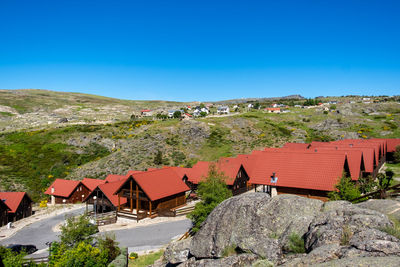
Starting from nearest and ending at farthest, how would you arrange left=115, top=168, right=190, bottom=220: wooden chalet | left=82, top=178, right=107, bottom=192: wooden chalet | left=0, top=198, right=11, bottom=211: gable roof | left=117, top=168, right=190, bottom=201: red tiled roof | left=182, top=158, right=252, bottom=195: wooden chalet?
left=115, top=168, right=190, bottom=220: wooden chalet
left=117, top=168, right=190, bottom=201: red tiled roof
left=0, top=198, right=11, bottom=211: gable roof
left=182, top=158, right=252, bottom=195: wooden chalet
left=82, top=178, right=107, bottom=192: wooden chalet

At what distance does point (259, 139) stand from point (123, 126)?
57.4m

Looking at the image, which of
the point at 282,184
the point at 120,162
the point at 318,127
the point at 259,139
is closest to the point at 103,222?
the point at 282,184

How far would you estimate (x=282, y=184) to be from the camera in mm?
29625

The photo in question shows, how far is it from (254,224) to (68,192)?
51.9 meters

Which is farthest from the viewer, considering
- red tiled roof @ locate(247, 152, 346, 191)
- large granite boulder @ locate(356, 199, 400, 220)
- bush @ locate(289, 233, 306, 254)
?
red tiled roof @ locate(247, 152, 346, 191)

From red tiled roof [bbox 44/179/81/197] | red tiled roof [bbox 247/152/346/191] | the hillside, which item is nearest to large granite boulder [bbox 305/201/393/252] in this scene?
red tiled roof [bbox 247/152/346/191]

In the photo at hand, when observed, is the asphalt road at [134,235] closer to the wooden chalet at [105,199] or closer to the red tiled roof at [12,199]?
the wooden chalet at [105,199]

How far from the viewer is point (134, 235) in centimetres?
3161

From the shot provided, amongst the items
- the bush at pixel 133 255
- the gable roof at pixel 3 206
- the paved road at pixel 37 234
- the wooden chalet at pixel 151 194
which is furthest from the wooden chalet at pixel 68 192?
the bush at pixel 133 255

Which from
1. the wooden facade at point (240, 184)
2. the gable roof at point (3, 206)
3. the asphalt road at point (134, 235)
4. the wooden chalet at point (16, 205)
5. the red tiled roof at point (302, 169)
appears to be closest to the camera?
the red tiled roof at point (302, 169)

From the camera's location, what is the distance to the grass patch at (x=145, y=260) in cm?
2254

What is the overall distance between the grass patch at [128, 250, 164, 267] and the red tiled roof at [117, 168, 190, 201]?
1445cm

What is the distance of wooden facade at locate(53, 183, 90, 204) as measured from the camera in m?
55.7

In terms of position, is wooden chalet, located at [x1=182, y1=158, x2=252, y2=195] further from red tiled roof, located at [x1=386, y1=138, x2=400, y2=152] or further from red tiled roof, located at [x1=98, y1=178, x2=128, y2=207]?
red tiled roof, located at [x1=386, y1=138, x2=400, y2=152]
